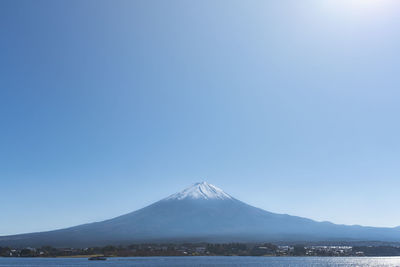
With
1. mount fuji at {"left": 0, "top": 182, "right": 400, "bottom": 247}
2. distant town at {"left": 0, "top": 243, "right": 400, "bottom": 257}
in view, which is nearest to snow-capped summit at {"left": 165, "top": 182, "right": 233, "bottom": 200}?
mount fuji at {"left": 0, "top": 182, "right": 400, "bottom": 247}

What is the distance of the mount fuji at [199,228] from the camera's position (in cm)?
12031

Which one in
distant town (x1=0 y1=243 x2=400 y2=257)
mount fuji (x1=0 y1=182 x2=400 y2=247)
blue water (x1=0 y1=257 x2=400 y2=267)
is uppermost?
mount fuji (x1=0 y1=182 x2=400 y2=247)

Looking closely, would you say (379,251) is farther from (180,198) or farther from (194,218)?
(180,198)

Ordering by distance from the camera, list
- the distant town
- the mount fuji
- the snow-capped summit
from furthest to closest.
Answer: the snow-capped summit < the mount fuji < the distant town

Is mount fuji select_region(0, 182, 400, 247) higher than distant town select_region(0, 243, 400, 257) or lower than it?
higher

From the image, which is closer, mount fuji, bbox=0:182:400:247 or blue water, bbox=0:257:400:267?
blue water, bbox=0:257:400:267

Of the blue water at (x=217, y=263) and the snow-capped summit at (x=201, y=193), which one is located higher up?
the snow-capped summit at (x=201, y=193)

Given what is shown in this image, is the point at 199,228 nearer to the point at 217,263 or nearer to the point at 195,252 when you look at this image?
the point at 195,252

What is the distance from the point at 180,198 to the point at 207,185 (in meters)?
20.9

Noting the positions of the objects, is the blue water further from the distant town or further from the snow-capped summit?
the snow-capped summit

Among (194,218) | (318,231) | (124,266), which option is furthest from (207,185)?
(124,266)

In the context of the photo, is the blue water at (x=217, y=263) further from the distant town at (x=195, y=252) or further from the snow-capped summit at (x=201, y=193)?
the snow-capped summit at (x=201, y=193)

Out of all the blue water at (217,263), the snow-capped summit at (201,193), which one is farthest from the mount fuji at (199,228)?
the blue water at (217,263)

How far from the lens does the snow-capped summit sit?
582ft
